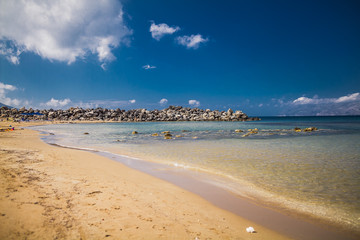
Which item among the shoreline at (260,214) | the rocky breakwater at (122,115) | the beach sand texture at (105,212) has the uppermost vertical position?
the rocky breakwater at (122,115)

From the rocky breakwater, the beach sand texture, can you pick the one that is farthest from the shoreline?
the rocky breakwater

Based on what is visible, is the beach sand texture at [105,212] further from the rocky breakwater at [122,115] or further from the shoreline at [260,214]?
the rocky breakwater at [122,115]

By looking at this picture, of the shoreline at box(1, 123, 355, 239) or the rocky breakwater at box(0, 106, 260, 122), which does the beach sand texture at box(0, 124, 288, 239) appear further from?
the rocky breakwater at box(0, 106, 260, 122)

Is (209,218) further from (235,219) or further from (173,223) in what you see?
(173,223)

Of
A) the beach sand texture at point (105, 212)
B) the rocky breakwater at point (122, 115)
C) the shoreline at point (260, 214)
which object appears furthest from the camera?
the rocky breakwater at point (122, 115)

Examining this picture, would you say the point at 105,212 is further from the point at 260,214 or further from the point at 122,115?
the point at 122,115

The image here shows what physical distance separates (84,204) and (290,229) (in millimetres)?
5310

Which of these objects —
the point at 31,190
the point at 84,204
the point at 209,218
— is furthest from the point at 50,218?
A: the point at 209,218

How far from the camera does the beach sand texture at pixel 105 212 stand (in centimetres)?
363

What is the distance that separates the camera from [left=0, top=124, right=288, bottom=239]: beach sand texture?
363 centimetres

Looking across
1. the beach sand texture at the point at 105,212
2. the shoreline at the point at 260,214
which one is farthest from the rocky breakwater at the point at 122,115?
the beach sand texture at the point at 105,212

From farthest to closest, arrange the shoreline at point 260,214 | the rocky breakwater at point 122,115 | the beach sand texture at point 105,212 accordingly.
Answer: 1. the rocky breakwater at point 122,115
2. the shoreline at point 260,214
3. the beach sand texture at point 105,212

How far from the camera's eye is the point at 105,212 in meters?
4.51

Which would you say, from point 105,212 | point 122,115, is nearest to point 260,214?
point 105,212
